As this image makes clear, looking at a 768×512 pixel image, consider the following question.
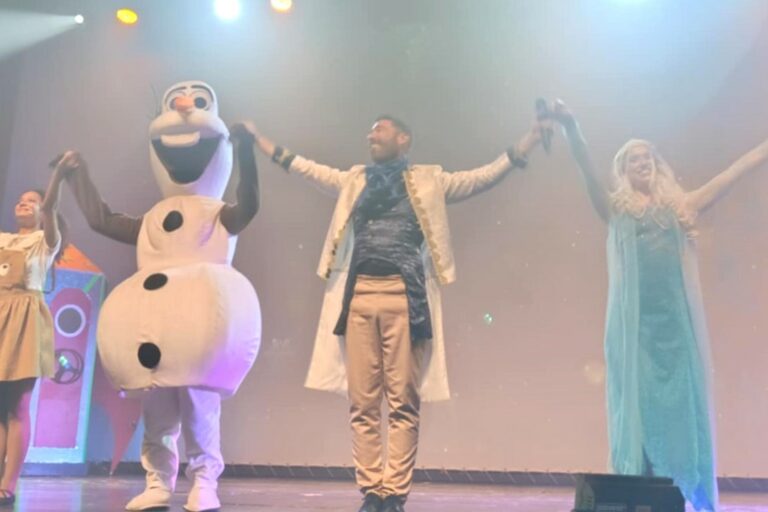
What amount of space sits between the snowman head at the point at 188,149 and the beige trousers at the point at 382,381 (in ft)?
2.10

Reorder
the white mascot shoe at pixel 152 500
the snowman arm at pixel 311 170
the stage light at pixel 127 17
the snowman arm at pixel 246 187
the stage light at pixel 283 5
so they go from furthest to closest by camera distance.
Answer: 1. the stage light at pixel 127 17
2. the stage light at pixel 283 5
3. the snowman arm at pixel 311 170
4. the snowman arm at pixel 246 187
5. the white mascot shoe at pixel 152 500

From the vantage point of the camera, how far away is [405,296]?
225cm

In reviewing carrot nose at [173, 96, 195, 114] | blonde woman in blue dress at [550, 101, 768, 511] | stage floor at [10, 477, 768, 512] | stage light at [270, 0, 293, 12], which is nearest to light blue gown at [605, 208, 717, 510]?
blonde woman in blue dress at [550, 101, 768, 511]

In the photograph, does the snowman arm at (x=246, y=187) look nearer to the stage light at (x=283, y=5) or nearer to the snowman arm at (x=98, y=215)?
the snowman arm at (x=98, y=215)

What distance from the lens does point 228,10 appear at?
3.74 metres

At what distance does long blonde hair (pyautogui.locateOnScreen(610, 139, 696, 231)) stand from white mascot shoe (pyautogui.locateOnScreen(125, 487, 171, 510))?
5.25 feet

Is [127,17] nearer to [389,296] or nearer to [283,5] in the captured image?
[283,5]

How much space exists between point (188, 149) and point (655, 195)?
146 centimetres

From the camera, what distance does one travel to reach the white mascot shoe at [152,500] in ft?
7.47

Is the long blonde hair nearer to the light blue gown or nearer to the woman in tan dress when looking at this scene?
the light blue gown

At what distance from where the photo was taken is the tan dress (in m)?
2.59

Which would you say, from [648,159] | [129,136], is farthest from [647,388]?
[129,136]

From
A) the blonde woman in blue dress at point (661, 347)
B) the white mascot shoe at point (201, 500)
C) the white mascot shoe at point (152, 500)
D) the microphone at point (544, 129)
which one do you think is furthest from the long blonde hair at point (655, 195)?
the white mascot shoe at point (152, 500)

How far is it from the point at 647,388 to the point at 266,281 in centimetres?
172
